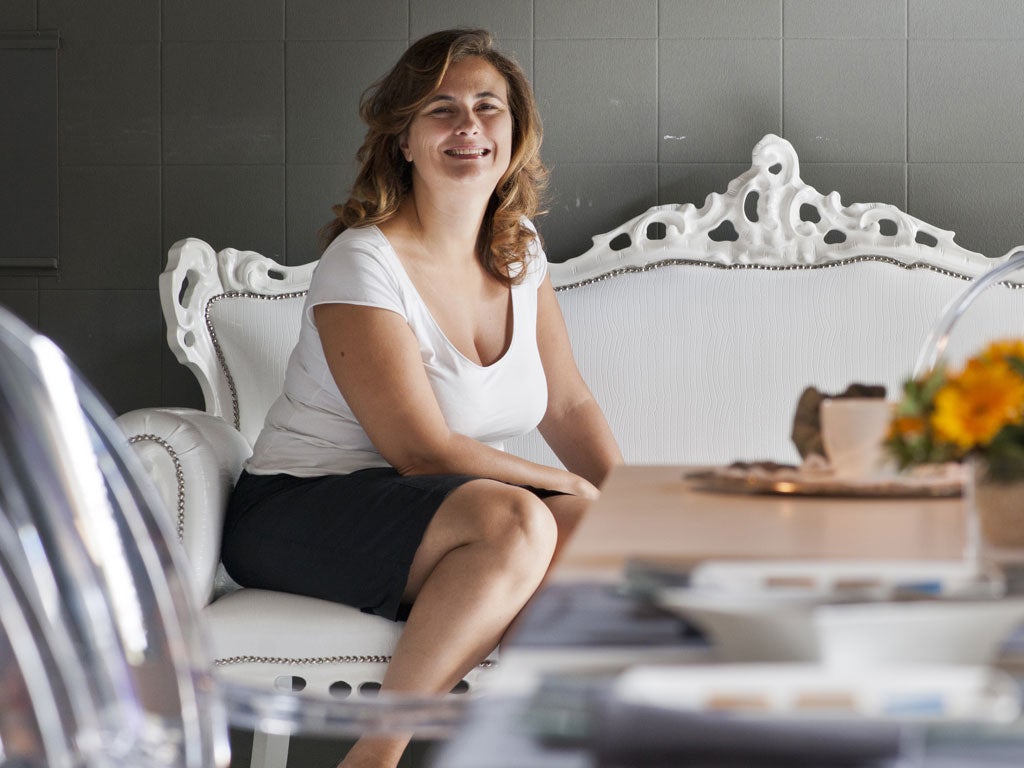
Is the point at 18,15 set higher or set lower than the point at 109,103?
higher

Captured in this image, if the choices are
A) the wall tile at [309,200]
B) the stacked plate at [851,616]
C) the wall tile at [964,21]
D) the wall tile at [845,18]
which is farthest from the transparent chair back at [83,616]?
the wall tile at [964,21]

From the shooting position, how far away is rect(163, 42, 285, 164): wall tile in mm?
2918

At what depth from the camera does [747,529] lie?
945 mm

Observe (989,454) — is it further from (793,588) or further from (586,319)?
(586,319)

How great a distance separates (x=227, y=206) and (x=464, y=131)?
0.85 meters

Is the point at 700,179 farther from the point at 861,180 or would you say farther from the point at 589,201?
the point at 861,180

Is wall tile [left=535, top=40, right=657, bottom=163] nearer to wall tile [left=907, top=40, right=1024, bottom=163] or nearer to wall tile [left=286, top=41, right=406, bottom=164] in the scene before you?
wall tile [left=286, top=41, right=406, bottom=164]

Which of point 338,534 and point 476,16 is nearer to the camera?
point 338,534

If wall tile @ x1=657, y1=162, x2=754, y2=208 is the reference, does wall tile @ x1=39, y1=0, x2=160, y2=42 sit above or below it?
above

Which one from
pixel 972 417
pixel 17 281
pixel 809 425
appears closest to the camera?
pixel 972 417

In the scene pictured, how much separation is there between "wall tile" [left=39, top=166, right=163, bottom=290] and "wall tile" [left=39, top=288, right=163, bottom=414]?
0.03m

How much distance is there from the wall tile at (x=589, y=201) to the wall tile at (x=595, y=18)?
0.30 meters

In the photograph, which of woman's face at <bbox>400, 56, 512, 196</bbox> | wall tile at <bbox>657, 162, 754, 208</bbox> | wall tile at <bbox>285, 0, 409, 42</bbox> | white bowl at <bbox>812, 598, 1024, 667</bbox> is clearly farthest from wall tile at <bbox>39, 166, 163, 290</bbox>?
white bowl at <bbox>812, 598, 1024, 667</bbox>

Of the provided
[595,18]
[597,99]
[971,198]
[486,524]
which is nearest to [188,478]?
[486,524]
